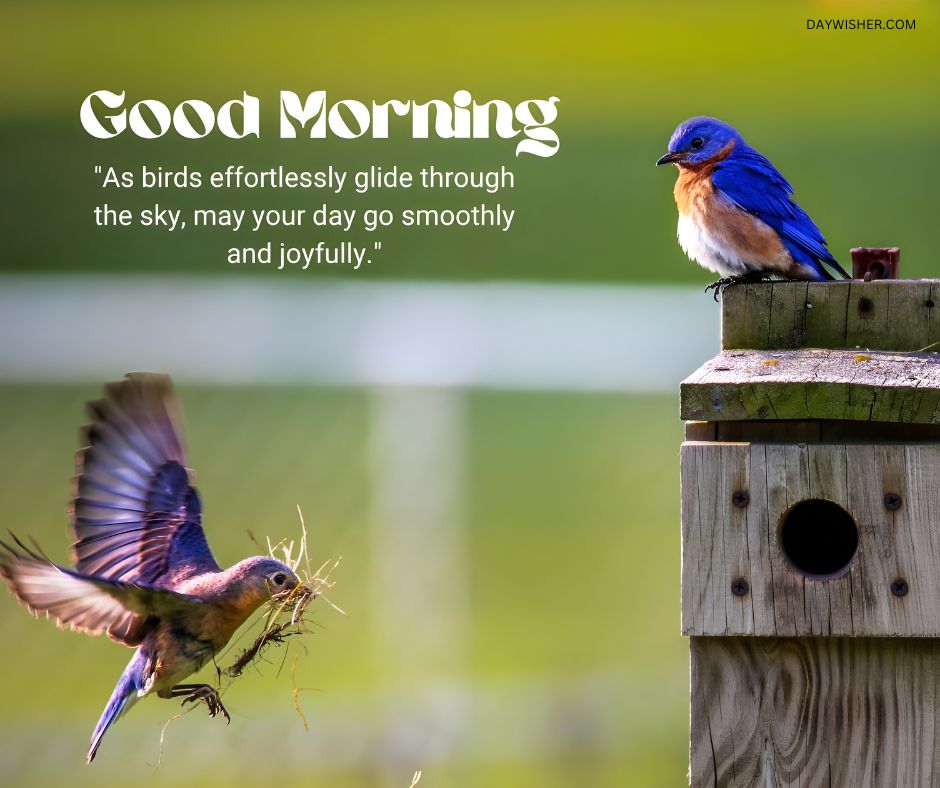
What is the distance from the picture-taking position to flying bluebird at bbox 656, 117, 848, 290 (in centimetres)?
369

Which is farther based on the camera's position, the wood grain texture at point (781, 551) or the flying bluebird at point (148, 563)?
the flying bluebird at point (148, 563)

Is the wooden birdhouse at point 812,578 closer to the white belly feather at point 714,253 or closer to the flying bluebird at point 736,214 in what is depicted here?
the flying bluebird at point 736,214

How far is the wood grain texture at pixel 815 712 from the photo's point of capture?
2.61 m

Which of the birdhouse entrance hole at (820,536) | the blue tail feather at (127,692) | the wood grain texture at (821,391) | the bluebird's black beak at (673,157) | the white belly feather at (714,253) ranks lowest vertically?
the blue tail feather at (127,692)

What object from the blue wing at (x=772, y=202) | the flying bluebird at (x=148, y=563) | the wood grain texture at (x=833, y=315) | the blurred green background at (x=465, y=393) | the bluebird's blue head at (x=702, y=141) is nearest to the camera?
the wood grain texture at (x=833, y=315)

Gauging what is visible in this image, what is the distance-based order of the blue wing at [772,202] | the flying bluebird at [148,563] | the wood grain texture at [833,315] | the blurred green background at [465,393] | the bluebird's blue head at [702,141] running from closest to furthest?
the wood grain texture at [833,315]
the flying bluebird at [148,563]
the blue wing at [772,202]
the bluebird's blue head at [702,141]
the blurred green background at [465,393]

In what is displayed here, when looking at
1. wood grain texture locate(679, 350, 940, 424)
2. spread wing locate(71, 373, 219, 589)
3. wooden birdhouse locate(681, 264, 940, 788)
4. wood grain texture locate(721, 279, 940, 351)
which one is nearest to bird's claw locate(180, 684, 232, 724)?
spread wing locate(71, 373, 219, 589)

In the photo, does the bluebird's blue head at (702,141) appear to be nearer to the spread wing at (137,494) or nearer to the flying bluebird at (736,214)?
the flying bluebird at (736,214)

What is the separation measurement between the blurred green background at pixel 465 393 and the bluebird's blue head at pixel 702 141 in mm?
2352

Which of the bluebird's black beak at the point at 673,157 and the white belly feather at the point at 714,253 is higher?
the bluebird's black beak at the point at 673,157

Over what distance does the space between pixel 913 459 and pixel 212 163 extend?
18.5 m

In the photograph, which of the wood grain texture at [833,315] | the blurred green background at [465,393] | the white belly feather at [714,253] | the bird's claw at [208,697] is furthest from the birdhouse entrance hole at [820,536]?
the blurred green background at [465,393]

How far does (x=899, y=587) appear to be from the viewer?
100 inches

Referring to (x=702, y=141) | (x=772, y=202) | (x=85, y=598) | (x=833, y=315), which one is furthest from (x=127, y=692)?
(x=702, y=141)
